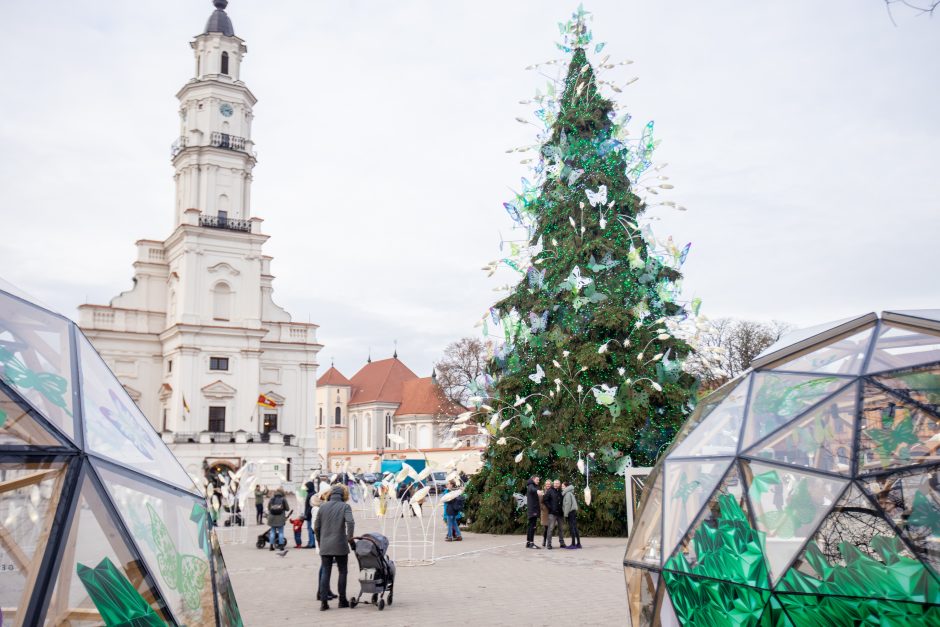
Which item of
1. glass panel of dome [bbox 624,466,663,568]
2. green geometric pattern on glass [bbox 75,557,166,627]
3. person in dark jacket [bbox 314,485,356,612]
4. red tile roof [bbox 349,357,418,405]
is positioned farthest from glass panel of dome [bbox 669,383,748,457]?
red tile roof [bbox 349,357,418,405]

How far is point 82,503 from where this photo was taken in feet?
11.1

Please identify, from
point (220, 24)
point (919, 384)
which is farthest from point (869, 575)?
point (220, 24)

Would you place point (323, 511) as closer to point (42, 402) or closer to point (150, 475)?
point (150, 475)

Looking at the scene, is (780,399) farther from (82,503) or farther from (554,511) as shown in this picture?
(554,511)

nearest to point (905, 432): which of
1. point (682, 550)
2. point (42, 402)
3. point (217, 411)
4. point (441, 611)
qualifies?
point (682, 550)

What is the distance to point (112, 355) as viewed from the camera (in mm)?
49031

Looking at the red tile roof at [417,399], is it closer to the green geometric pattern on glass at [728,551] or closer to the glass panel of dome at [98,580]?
the green geometric pattern on glass at [728,551]

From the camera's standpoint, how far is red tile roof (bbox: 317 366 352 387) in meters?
98.1

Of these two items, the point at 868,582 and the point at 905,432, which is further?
the point at 905,432

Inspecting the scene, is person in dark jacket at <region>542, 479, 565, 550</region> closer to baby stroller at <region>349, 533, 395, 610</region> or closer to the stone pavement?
the stone pavement

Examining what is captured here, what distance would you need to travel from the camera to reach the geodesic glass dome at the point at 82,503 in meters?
3.12

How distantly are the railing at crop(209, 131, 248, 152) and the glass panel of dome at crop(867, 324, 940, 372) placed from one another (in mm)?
51111

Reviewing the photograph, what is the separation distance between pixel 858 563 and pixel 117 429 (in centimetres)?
377

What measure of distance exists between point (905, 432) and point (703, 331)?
13994 mm
